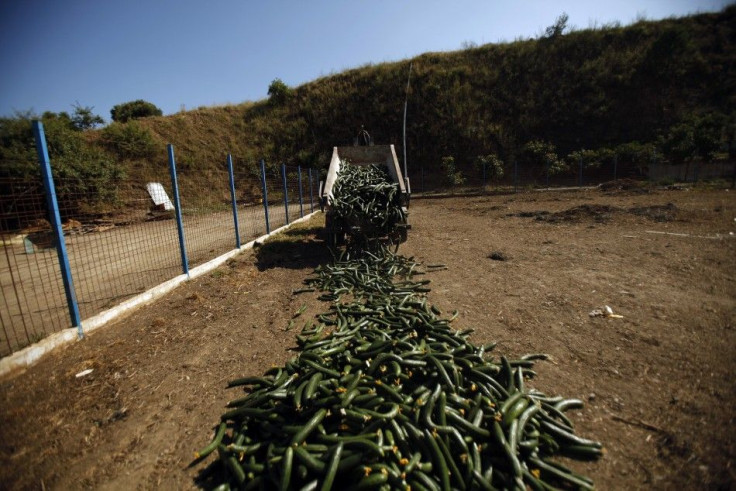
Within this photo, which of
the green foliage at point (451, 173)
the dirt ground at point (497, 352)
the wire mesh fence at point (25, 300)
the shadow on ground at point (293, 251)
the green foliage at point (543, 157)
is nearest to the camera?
the dirt ground at point (497, 352)

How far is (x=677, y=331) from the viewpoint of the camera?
13.2 ft

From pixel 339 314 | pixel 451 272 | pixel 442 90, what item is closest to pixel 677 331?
pixel 451 272

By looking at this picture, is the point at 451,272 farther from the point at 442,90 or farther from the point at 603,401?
the point at 442,90

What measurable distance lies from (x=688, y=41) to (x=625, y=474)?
134 ft

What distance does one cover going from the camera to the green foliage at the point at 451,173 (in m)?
25.8

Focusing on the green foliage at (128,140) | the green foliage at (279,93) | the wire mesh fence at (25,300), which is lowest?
Answer: the wire mesh fence at (25,300)

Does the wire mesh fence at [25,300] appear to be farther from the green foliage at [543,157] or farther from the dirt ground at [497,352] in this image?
the green foliage at [543,157]

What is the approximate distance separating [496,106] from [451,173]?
9.79 m

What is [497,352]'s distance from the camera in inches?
148

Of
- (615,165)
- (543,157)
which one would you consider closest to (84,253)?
(543,157)

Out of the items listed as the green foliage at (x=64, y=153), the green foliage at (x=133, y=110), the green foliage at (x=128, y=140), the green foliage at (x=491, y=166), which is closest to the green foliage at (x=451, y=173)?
the green foliage at (x=491, y=166)

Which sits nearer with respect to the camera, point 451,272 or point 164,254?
point 451,272

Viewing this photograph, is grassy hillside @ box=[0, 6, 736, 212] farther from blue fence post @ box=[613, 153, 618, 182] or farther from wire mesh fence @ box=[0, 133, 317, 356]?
wire mesh fence @ box=[0, 133, 317, 356]

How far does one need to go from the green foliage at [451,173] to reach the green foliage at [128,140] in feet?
71.1
